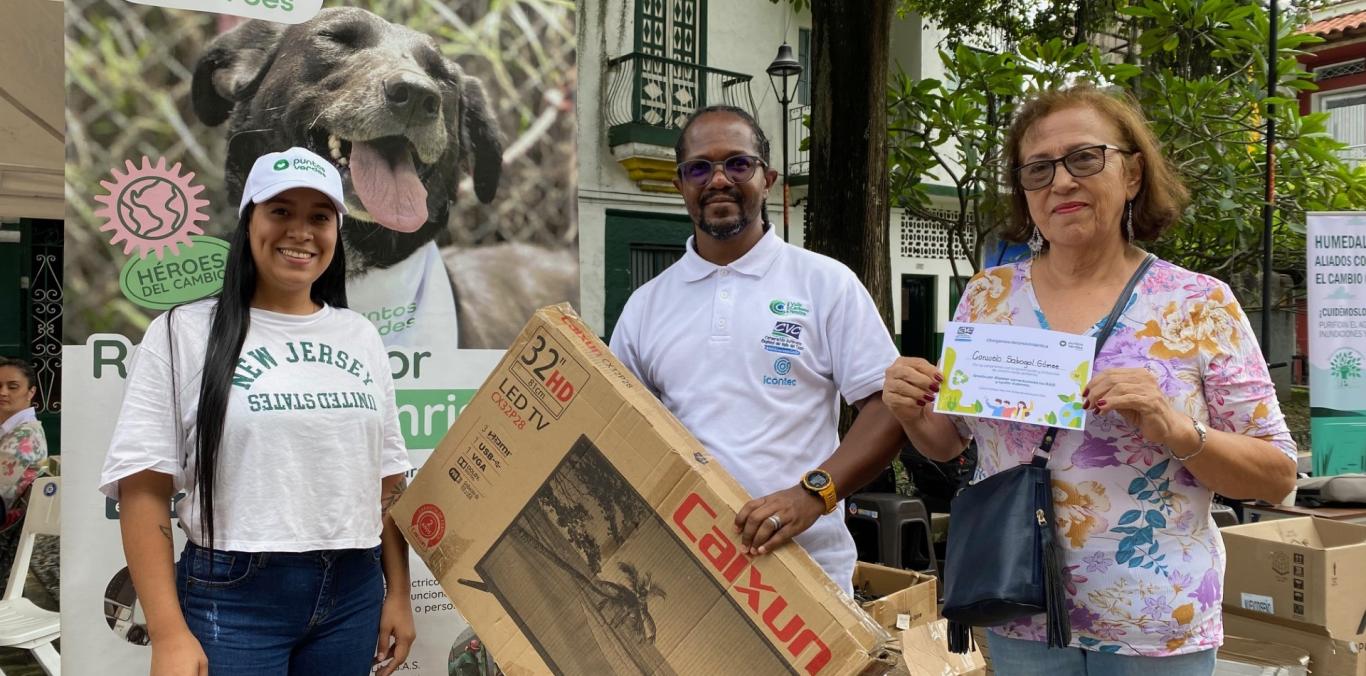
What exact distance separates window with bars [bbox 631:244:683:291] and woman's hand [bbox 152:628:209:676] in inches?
321

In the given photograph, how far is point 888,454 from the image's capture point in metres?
1.78

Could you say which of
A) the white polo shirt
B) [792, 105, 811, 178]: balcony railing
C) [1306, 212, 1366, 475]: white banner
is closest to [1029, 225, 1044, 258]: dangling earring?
the white polo shirt

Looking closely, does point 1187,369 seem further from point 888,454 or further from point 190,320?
point 190,320

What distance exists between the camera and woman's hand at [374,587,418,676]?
1897 millimetres

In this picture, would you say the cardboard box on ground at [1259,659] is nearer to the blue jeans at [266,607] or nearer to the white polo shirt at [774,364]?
the white polo shirt at [774,364]

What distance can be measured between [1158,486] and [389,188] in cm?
217

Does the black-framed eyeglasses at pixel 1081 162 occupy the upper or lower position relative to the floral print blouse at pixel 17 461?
upper

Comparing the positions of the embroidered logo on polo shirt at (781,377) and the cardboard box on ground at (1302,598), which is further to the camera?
the cardboard box on ground at (1302,598)

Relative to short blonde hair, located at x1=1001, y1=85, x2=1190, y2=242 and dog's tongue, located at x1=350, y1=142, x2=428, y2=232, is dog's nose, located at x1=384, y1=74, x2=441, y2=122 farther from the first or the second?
short blonde hair, located at x1=1001, y1=85, x2=1190, y2=242

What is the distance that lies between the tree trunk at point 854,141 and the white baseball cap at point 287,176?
3.14m

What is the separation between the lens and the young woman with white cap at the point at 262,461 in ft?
5.21

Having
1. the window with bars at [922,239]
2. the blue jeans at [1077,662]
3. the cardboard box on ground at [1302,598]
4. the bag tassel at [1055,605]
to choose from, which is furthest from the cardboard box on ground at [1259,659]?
the window with bars at [922,239]

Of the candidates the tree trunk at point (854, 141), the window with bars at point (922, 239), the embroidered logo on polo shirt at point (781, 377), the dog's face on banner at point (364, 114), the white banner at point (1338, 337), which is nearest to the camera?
the embroidered logo on polo shirt at point (781, 377)

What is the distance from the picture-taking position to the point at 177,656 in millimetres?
1554
